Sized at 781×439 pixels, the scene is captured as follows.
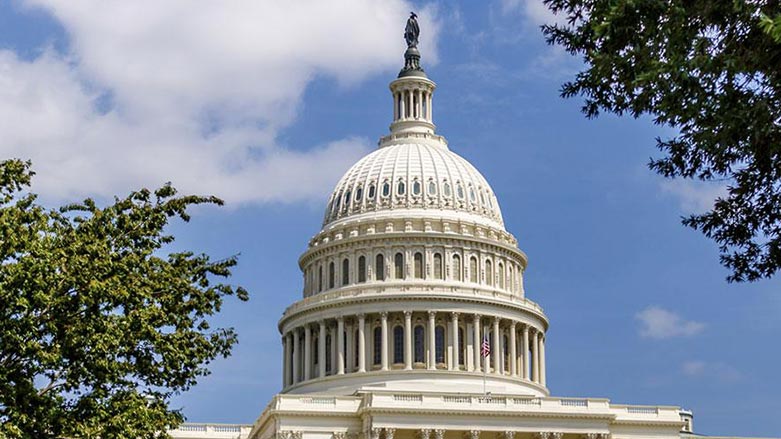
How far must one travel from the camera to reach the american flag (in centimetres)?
10757

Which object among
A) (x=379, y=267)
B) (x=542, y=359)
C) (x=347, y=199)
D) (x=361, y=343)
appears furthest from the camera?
(x=347, y=199)

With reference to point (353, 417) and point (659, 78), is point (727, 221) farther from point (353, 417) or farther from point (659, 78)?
point (353, 417)

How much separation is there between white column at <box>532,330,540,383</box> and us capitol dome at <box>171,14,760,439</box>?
0.38 ft

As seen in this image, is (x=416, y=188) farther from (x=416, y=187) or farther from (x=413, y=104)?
(x=413, y=104)

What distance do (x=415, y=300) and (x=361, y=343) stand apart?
599 cm

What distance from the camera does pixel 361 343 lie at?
11450 cm

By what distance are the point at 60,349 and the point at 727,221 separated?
62.4 ft

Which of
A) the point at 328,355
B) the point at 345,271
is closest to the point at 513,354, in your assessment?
the point at 328,355

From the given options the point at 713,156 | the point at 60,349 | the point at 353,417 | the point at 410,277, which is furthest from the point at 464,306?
the point at 713,156

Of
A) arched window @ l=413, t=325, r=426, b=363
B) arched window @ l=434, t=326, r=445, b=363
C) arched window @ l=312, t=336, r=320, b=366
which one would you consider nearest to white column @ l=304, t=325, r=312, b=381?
arched window @ l=312, t=336, r=320, b=366

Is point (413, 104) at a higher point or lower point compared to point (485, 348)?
higher

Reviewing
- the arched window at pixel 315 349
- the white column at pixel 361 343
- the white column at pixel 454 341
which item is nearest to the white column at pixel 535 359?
the white column at pixel 454 341

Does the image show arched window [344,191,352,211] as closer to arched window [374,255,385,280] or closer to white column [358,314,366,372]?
arched window [374,255,385,280]

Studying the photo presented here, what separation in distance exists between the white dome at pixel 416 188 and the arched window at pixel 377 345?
1151 centimetres
